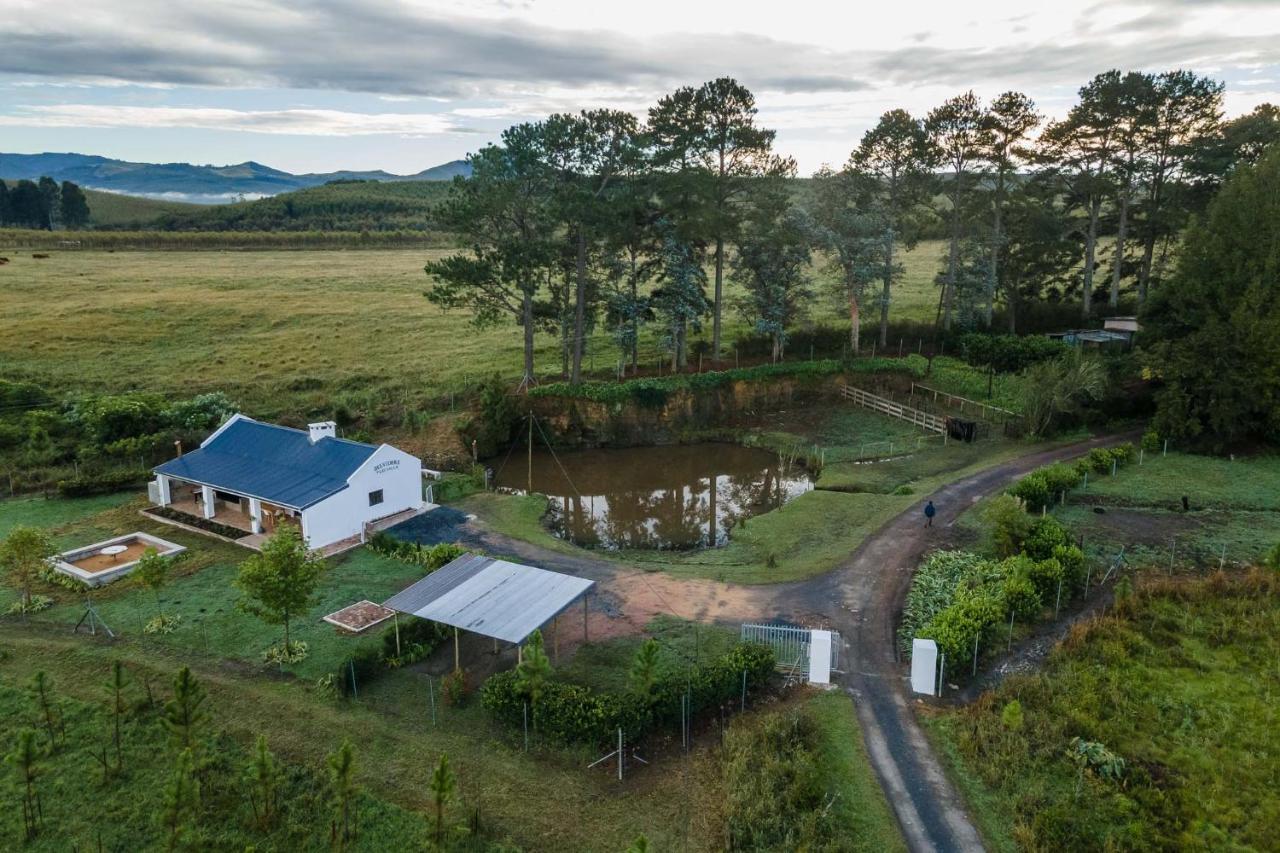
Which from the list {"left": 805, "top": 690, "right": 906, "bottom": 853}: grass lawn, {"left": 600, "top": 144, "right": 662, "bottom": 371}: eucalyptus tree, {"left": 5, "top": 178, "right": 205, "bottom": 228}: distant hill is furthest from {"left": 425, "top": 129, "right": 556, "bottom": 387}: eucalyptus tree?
{"left": 5, "top": 178, "right": 205, "bottom": 228}: distant hill

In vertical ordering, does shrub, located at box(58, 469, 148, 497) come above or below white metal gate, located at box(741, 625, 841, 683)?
above

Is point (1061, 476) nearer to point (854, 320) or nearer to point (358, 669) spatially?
point (854, 320)

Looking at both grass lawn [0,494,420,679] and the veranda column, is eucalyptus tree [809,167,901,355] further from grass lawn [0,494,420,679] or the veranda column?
the veranda column

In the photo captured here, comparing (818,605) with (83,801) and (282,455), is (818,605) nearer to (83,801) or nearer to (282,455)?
(83,801)

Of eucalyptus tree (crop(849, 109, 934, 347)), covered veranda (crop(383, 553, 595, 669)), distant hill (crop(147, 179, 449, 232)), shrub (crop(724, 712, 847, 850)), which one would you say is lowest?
shrub (crop(724, 712, 847, 850))

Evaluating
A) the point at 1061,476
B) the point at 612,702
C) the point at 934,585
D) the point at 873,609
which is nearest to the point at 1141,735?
the point at 873,609

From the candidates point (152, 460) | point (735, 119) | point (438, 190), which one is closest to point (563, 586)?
point (152, 460)
